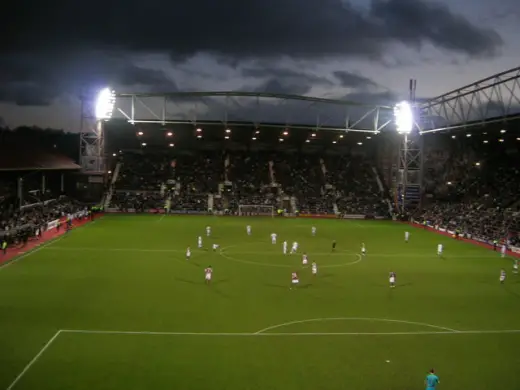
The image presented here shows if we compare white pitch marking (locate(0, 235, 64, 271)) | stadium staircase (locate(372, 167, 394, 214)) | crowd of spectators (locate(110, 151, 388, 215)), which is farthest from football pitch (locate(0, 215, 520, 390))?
crowd of spectators (locate(110, 151, 388, 215))

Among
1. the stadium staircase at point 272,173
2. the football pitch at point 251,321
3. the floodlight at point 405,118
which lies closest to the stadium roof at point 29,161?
the football pitch at point 251,321

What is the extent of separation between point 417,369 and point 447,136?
173 ft

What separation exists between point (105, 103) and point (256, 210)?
998 inches

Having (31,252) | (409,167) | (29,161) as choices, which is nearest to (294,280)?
(31,252)

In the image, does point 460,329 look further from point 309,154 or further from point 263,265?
point 309,154

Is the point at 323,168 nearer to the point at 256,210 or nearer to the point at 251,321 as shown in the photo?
the point at 256,210

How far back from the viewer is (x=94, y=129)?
56.1m

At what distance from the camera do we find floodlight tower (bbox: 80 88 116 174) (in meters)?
53.5

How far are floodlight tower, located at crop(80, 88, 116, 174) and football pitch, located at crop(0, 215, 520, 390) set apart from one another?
20.5 meters

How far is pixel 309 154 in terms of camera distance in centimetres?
8212

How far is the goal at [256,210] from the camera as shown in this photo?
68.1 m

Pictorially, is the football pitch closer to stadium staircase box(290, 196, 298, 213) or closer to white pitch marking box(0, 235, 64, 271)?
white pitch marking box(0, 235, 64, 271)

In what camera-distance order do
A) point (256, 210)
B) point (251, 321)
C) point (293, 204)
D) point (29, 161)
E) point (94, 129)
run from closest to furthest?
point (251, 321)
point (29, 161)
point (94, 129)
point (256, 210)
point (293, 204)

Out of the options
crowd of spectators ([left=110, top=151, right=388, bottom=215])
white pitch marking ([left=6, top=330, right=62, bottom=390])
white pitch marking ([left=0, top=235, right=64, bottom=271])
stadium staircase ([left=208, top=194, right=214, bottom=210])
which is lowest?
white pitch marking ([left=6, top=330, right=62, bottom=390])
